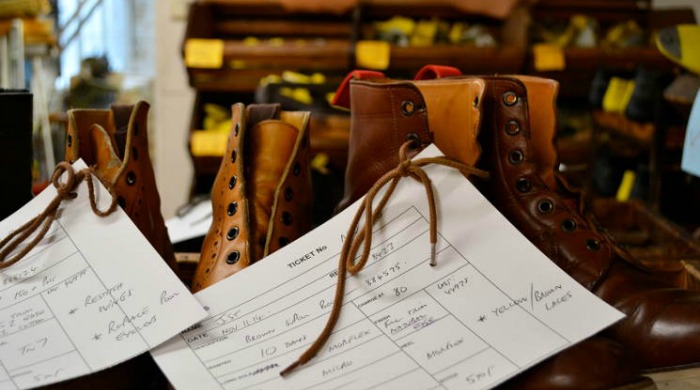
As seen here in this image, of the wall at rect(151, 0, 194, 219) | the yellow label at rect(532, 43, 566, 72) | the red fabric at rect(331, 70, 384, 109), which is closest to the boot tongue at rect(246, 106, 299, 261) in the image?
the red fabric at rect(331, 70, 384, 109)

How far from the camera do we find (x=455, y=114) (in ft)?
2.99

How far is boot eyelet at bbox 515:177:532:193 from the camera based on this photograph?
91 cm

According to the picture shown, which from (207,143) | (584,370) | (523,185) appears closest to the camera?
(584,370)

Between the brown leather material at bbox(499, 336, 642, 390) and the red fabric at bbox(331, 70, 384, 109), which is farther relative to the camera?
the red fabric at bbox(331, 70, 384, 109)

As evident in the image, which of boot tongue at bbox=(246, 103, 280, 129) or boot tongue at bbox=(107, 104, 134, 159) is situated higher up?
boot tongue at bbox=(246, 103, 280, 129)

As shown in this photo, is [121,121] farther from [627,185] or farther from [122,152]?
[627,185]

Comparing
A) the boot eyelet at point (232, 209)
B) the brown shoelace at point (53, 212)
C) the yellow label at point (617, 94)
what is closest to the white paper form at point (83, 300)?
the brown shoelace at point (53, 212)

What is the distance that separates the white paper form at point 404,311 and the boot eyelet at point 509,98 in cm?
13

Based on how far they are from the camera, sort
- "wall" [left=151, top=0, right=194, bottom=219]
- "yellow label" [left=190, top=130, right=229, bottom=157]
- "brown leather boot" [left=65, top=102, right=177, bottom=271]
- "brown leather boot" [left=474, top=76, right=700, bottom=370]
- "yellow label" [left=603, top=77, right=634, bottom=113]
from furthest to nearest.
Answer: "wall" [left=151, top=0, right=194, bottom=219] → "yellow label" [left=190, top=130, right=229, bottom=157] → "yellow label" [left=603, top=77, right=634, bottom=113] → "brown leather boot" [left=65, top=102, right=177, bottom=271] → "brown leather boot" [left=474, top=76, right=700, bottom=370]

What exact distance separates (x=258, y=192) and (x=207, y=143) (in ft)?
6.49

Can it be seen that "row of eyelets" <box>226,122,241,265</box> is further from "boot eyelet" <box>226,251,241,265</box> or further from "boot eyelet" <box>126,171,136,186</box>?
"boot eyelet" <box>126,171,136,186</box>

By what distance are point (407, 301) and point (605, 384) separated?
8.0 inches

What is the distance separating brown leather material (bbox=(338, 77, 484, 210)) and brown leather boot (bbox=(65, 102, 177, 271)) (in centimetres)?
27

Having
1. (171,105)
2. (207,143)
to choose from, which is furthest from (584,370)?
(171,105)
